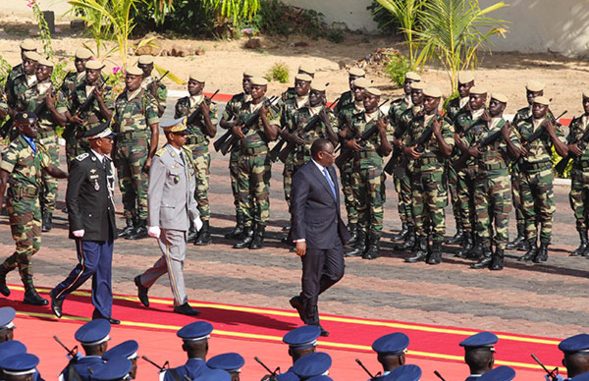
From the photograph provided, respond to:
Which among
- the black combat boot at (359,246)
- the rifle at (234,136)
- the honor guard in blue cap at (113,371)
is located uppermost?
the honor guard in blue cap at (113,371)

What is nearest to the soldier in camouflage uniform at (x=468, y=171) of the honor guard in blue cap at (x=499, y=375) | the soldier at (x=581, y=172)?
the soldier at (x=581, y=172)

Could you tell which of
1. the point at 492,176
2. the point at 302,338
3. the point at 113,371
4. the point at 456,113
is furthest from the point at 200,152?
the point at 113,371

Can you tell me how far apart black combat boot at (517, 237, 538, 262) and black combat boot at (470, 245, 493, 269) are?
1.46 ft

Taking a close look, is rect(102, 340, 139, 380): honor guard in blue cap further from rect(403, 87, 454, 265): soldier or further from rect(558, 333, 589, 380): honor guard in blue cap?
rect(403, 87, 454, 265): soldier

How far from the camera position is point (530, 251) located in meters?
17.1

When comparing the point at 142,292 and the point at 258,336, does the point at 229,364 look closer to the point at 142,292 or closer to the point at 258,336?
the point at 258,336

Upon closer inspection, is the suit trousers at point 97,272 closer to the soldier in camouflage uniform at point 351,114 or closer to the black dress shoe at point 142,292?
the black dress shoe at point 142,292

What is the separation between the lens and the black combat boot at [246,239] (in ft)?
58.1

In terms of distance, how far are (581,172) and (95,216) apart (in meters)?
6.20

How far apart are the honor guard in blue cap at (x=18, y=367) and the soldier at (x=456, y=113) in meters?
9.24

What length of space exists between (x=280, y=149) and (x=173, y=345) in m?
5.27

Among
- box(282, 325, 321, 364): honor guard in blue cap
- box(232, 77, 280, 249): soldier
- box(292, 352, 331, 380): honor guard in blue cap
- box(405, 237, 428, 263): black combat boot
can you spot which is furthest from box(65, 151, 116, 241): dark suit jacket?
box(292, 352, 331, 380): honor guard in blue cap

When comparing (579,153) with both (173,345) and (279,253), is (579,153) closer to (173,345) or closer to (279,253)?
(279,253)

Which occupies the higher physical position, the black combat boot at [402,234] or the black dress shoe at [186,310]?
the black dress shoe at [186,310]
